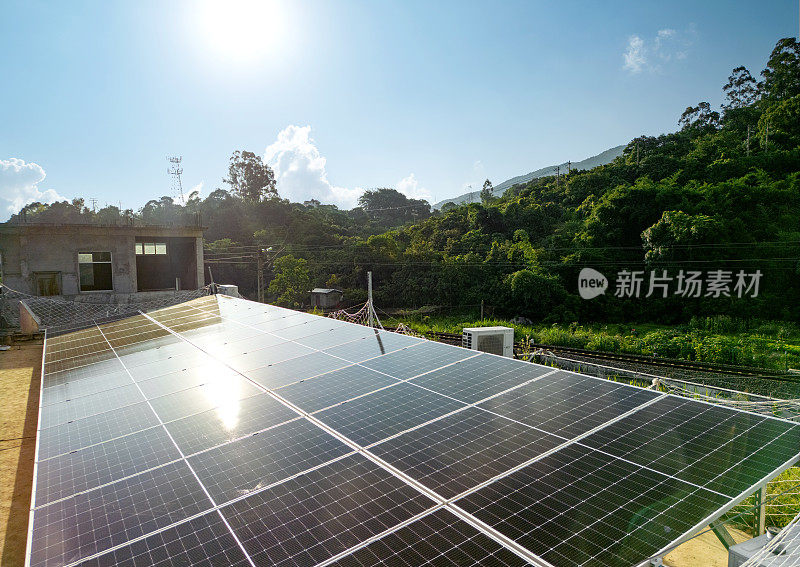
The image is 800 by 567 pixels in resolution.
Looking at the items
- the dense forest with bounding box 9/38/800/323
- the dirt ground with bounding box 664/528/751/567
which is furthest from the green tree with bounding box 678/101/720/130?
the dirt ground with bounding box 664/528/751/567

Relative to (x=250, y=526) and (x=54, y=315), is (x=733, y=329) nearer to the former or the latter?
(x=250, y=526)

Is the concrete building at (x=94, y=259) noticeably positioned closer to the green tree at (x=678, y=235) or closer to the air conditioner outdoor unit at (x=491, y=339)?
the air conditioner outdoor unit at (x=491, y=339)

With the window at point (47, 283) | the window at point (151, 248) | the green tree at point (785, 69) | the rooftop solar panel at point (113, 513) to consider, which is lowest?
the rooftop solar panel at point (113, 513)

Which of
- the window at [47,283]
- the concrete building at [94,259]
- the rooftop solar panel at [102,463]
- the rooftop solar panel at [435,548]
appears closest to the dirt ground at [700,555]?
the rooftop solar panel at [435,548]

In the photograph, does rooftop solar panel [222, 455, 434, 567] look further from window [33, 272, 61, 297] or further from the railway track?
window [33, 272, 61, 297]

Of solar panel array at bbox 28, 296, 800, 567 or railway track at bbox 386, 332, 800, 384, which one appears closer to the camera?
solar panel array at bbox 28, 296, 800, 567

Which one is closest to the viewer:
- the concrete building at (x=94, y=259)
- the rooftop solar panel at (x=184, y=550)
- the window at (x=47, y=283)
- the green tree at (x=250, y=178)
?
the rooftop solar panel at (x=184, y=550)

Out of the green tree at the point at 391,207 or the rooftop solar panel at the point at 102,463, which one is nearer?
the rooftop solar panel at the point at 102,463
